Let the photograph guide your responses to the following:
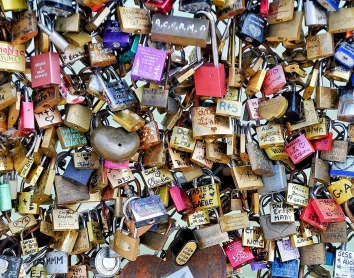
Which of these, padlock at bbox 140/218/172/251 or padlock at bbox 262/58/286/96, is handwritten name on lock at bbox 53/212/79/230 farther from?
padlock at bbox 262/58/286/96

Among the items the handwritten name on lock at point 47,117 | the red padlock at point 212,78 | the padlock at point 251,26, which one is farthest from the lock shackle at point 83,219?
the padlock at point 251,26

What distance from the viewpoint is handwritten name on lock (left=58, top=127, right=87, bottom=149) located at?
205cm

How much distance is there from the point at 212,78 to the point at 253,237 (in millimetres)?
584

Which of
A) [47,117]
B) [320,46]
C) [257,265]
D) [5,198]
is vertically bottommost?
[257,265]

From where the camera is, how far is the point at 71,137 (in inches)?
81.4

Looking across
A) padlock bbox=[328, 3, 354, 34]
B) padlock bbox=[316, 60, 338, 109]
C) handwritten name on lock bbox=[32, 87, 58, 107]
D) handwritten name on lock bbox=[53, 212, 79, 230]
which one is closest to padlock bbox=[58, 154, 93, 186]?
handwritten name on lock bbox=[53, 212, 79, 230]

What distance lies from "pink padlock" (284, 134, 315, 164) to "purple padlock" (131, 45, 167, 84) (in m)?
0.50

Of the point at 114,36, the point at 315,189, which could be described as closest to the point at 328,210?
the point at 315,189

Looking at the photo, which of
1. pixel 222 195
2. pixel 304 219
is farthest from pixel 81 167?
pixel 304 219

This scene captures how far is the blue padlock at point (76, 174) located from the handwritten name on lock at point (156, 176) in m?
0.18

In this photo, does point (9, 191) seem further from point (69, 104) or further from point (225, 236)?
point (225, 236)

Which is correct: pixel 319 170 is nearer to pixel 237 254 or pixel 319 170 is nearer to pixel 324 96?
pixel 324 96

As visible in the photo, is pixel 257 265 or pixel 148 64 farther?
pixel 257 265

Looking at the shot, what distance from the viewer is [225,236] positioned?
85.5 inches
